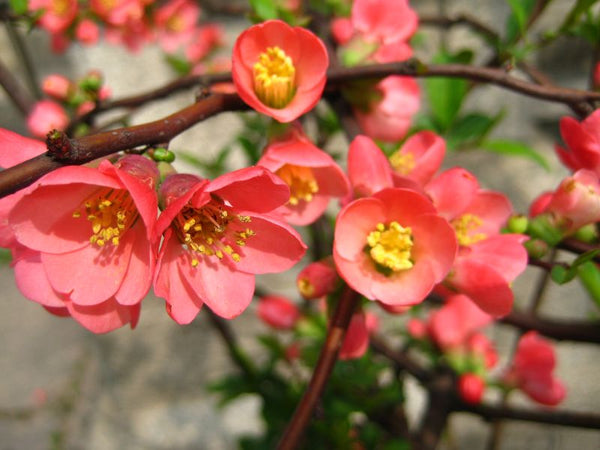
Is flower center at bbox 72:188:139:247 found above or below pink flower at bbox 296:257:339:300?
above

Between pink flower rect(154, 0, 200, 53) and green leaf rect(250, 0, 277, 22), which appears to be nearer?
green leaf rect(250, 0, 277, 22)

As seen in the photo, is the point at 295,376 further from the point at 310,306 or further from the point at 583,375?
the point at 583,375

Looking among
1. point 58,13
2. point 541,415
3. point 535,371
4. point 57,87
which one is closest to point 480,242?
point 541,415

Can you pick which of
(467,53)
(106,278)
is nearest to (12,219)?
(106,278)

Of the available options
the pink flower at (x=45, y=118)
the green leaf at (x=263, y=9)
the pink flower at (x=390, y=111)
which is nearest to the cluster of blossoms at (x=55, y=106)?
the pink flower at (x=45, y=118)

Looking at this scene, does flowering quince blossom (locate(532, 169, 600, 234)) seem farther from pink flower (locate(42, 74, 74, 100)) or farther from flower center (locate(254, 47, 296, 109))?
pink flower (locate(42, 74, 74, 100))

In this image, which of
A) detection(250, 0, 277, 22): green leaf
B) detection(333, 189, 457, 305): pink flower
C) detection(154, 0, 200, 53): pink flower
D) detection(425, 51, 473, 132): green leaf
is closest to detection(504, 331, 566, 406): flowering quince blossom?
detection(425, 51, 473, 132): green leaf

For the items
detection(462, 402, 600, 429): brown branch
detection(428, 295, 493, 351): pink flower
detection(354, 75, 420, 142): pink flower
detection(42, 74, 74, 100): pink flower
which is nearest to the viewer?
detection(354, 75, 420, 142): pink flower
